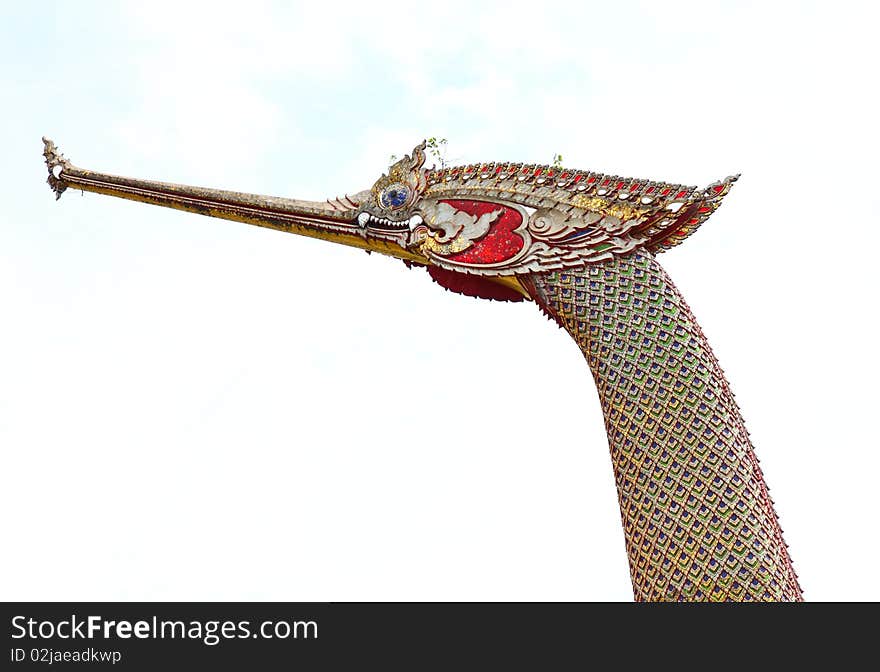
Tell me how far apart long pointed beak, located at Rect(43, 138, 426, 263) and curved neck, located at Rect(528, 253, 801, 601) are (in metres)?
1.40

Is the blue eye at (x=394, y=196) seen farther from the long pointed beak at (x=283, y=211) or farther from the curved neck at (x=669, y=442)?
the curved neck at (x=669, y=442)

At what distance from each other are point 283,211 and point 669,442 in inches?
148

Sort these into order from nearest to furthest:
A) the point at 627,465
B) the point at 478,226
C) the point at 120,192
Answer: the point at 627,465, the point at 478,226, the point at 120,192

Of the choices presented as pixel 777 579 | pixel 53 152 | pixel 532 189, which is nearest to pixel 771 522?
pixel 777 579

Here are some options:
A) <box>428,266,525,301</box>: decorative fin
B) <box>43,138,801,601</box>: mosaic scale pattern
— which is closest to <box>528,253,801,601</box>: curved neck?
<box>43,138,801,601</box>: mosaic scale pattern

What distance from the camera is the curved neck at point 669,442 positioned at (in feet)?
32.3

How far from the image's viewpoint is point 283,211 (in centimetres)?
1159

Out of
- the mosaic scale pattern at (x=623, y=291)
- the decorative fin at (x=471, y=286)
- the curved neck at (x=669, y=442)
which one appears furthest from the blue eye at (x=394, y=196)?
the curved neck at (x=669, y=442)

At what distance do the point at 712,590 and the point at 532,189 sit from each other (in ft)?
11.6

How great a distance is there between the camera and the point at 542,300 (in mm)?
11008

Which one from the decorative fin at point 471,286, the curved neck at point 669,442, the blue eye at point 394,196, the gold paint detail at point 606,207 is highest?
the blue eye at point 394,196

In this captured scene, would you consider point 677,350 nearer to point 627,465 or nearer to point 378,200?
point 627,465

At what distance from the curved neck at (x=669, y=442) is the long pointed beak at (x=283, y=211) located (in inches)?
55.2

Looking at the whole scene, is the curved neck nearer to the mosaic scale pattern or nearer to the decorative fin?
the mosaic scale pattern
